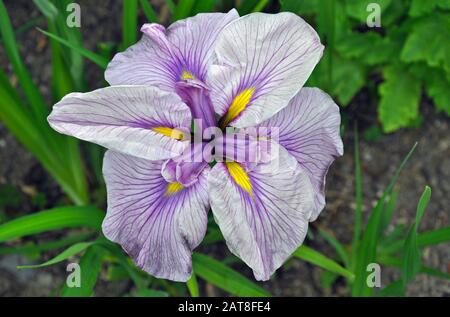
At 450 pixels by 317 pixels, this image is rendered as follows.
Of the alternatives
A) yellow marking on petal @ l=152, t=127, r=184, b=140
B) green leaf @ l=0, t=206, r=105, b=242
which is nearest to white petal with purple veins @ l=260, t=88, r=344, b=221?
yellow marking on petal @ l=152, t=127, r=184, b=140

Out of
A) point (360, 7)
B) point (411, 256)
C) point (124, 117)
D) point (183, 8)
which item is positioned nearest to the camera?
point (124, 117)

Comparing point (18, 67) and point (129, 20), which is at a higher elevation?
point (129, 20)

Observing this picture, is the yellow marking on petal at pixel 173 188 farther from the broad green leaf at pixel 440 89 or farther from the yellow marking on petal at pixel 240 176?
the broad green leaf at pixel 440 89

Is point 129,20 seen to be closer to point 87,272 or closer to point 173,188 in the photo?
point 173,188

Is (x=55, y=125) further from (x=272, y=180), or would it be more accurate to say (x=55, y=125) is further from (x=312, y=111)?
(x=312, y=111)

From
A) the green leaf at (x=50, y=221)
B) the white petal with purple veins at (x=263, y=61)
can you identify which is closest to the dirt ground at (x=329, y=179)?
the green leaf at (x=50, y=221)

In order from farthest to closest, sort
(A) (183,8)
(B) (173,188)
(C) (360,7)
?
(C) (360,7) → (A) (183,8) → (B) (173,188)

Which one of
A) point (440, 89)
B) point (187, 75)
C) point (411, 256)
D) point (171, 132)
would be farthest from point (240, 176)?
point (440, 89)

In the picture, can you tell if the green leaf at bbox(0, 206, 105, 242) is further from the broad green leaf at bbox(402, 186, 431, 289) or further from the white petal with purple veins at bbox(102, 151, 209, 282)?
the broad green leaf at bbox(402, 186, 431, 289)
